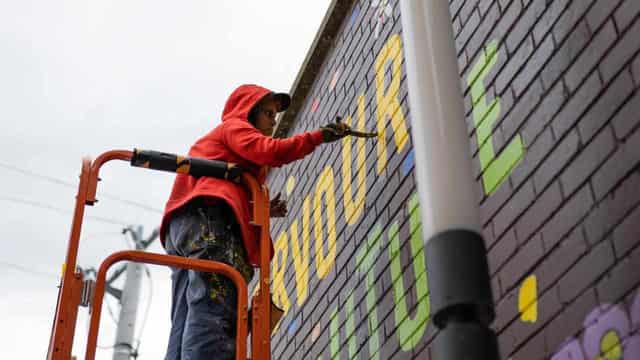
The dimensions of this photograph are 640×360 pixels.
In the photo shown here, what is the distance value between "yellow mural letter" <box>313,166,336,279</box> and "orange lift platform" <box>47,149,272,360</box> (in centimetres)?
109

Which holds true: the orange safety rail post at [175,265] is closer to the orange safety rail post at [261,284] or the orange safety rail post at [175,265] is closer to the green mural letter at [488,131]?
the orange safety rail post at [261,284]

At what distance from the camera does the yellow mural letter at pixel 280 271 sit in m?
6.29

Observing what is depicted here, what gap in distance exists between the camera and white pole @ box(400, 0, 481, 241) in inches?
94.1

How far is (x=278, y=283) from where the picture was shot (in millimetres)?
6484

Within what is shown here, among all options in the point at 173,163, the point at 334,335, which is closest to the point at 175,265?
the point at 173,163

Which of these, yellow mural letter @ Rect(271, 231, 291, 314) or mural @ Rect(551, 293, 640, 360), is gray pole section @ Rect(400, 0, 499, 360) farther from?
yellow mural letter @ Rect(271, 231, 291, 314)

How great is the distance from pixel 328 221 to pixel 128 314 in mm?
9671

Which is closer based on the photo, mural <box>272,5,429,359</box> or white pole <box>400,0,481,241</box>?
white pole <box>400,0,481,241</box>

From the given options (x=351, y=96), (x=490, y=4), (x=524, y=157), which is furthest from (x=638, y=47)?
(x=351, y=96)

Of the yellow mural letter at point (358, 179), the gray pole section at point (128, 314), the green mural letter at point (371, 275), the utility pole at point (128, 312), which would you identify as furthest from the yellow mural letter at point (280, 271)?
the gray pole section at point (128, 314)

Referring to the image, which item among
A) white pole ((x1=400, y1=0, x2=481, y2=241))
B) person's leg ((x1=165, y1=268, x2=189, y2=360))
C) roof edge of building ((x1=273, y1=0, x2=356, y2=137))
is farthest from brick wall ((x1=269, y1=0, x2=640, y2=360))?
person's leg ((x1=165, y1=268, x2=189, y2=360))

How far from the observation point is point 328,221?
5.67 metres

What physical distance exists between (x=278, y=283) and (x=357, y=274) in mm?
→ 1519

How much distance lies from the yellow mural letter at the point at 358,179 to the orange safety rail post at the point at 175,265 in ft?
4.12
